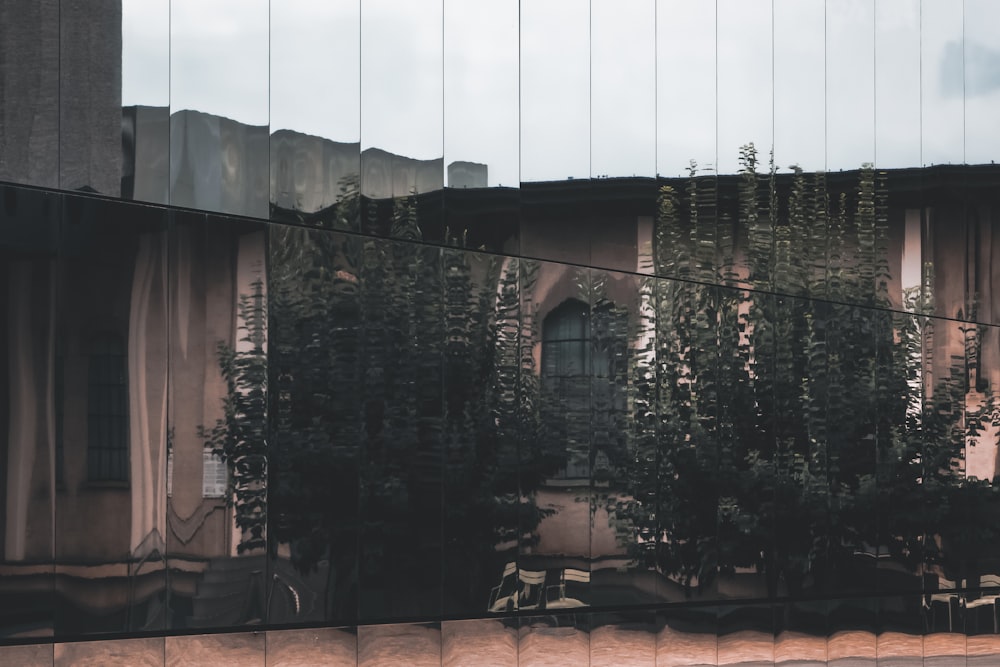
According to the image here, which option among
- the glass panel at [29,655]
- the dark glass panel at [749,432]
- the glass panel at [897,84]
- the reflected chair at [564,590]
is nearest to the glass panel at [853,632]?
the dark glass panel at [749,432]

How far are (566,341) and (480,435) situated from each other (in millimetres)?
1349

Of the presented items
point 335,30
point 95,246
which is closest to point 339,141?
point 335,30

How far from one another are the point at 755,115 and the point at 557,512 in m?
5.03

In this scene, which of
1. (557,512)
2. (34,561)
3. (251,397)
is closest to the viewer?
(34,561)

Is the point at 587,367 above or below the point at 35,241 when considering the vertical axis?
below

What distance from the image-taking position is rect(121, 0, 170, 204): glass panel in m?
9.12

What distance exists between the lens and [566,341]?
10648 millimetres

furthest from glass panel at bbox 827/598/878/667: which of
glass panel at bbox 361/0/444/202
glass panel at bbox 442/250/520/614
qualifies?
glass panel at bbox 361/0/444/202

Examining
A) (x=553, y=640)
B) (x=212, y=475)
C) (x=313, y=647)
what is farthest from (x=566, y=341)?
(x=313, y=647)

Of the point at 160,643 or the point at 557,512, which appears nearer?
the point at 160,643

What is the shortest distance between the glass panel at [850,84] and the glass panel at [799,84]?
0.39 feet

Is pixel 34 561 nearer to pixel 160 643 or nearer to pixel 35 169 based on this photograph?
pixel 160 643

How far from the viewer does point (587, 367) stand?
10.7 metres

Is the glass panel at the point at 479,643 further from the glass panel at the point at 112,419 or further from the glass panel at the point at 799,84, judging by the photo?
the glass panel at the point at 799,84
